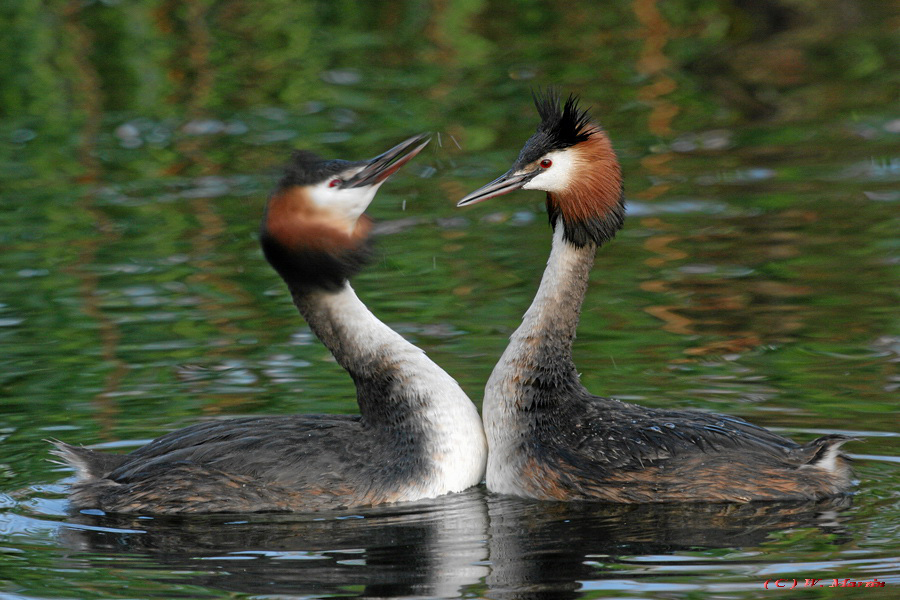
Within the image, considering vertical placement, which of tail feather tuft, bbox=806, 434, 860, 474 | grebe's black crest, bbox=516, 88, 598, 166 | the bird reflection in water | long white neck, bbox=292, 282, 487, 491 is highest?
grebe's black crest, bbox=516, 88, 598, 166

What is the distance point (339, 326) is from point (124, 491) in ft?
4.57

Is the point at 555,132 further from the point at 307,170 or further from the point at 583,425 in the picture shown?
Result: the point at 583,425

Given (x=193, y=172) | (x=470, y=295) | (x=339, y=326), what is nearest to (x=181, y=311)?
(x=470, y=295)

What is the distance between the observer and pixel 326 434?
25.0ft

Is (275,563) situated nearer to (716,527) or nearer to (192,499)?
(192,499)

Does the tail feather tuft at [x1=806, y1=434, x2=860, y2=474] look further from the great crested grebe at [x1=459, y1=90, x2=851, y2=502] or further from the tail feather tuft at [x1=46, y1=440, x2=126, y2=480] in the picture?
the tail feather tuft at [x1=46, y1=440, x2=126, y2=480]

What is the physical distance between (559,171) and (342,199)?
115cm

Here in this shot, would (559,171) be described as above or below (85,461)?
above

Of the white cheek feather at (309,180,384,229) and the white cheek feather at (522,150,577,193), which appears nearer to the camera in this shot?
the white cheek feather at (309,180,384,229)

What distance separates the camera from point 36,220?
13.5 metres

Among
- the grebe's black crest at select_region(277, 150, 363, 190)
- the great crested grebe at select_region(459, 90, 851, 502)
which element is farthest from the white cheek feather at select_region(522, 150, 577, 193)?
the grebe's black crest at select_region(277, 150, 363, 190)

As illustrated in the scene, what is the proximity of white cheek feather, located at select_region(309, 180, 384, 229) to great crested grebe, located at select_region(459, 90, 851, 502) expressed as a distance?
643 mm

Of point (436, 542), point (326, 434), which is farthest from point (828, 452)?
point (326, 434)

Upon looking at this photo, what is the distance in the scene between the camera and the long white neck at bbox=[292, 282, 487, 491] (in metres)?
7.64
